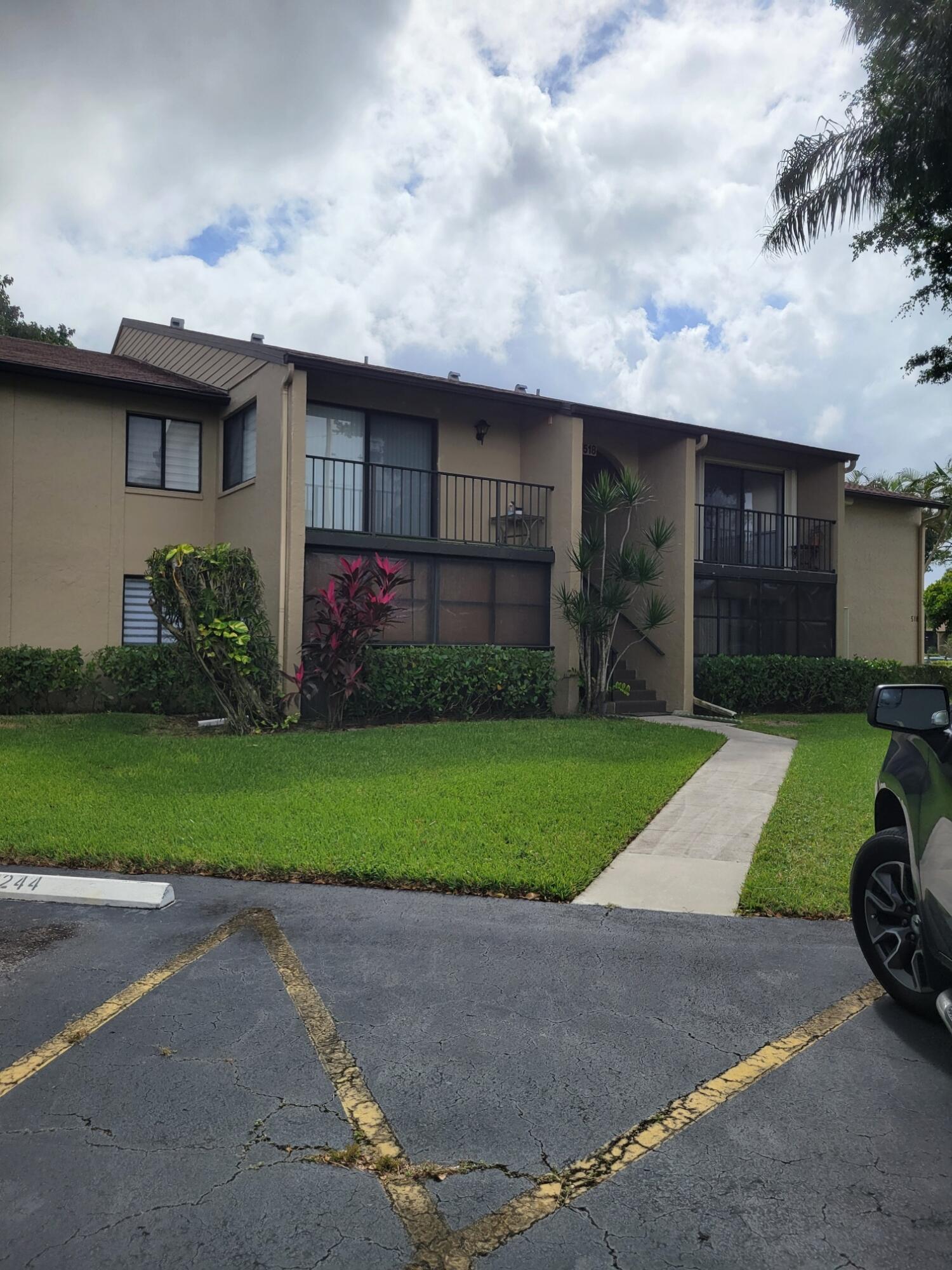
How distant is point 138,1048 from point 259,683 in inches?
353

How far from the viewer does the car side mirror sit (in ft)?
10.7

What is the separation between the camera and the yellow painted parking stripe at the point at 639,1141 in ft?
7.20

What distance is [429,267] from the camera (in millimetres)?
22078

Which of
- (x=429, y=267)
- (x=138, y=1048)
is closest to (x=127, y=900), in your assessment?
(x=138, y=1048)

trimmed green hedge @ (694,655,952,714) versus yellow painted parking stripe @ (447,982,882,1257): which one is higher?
trimmed green hedge @ (694,655,952,714)

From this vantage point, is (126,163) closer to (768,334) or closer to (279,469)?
(279,469)

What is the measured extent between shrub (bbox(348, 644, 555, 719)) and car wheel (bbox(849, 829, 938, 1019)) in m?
9.45

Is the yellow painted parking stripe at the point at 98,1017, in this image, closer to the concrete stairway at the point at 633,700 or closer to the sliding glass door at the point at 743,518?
the concrete stairway at the point at 633,700

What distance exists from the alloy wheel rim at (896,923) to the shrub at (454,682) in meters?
9.52

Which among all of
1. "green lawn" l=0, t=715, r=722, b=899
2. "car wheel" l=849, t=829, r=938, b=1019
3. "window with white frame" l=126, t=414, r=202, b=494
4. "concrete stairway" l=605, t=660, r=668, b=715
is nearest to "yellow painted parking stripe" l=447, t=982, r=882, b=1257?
"car wheel" l=849, t=829, r=938, b=1019

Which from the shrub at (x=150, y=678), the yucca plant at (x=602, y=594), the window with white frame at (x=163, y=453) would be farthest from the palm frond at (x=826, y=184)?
the shrub at (x=150, y=678)

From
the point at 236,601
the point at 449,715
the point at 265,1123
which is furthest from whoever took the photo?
the point at 449,715

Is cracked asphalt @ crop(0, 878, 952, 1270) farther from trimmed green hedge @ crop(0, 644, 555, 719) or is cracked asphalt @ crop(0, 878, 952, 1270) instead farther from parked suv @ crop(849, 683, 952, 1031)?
trimmed green hedge @ crop(0, 644, 555, 719)

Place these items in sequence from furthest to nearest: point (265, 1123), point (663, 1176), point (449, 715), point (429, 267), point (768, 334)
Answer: point (768, 334)
point (429, 267)
point (449, 715)
point (265, 1123)
point (663, 1176)
